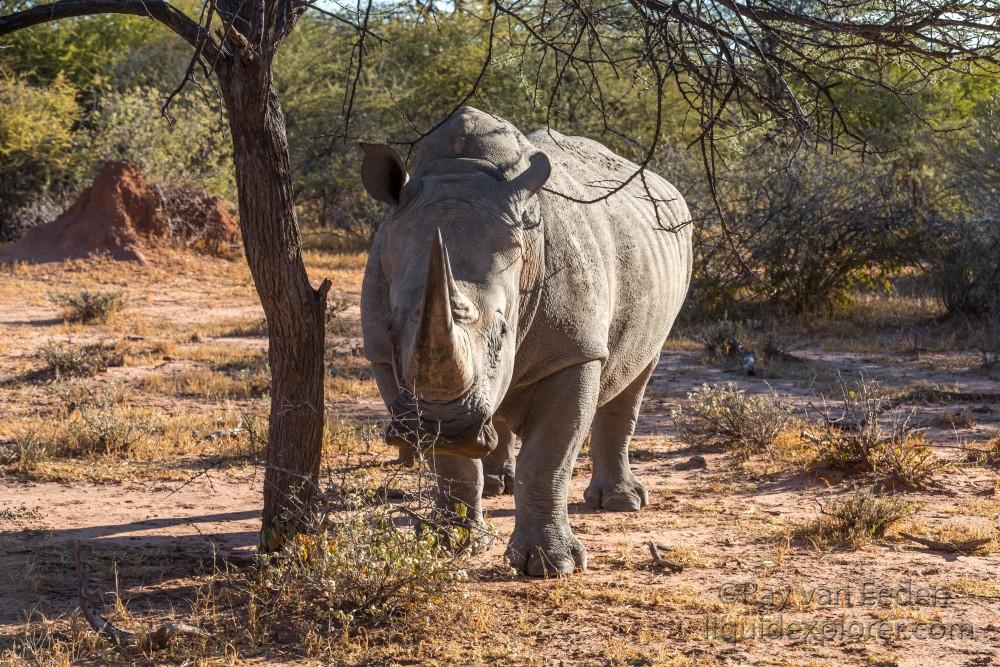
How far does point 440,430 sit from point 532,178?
4.17 feet

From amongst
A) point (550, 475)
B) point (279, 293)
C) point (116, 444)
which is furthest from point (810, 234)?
point (279, 293)

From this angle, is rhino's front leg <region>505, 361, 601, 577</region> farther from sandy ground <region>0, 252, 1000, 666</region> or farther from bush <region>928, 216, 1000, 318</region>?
bush <region>928, 216, 1000, 318</region>

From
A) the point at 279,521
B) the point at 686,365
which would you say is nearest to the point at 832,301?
the point at 686,365

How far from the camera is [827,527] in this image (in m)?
5.71

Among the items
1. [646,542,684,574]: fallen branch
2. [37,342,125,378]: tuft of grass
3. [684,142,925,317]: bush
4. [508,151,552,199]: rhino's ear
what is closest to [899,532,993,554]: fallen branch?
[646,542,684,574]: fallen branch

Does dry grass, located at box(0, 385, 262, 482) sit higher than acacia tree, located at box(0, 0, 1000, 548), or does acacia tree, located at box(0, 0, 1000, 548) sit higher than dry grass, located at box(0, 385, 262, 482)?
acacia tree, located at box(0, 0, 1000, 548)

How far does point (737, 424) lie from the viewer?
307 inches

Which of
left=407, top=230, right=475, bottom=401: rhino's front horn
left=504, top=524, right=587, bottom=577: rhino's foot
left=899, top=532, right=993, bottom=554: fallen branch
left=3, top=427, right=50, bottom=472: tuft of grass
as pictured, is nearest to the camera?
left=407, top=230, right=475, bottom=401: rhino's front horn

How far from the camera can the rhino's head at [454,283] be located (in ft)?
13.1

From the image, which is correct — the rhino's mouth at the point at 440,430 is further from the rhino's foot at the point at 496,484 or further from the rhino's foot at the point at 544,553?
the rhino's foot at the point at 496,484

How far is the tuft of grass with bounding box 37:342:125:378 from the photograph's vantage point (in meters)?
10.1

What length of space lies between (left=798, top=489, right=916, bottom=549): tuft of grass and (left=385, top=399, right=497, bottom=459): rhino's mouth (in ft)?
6.92

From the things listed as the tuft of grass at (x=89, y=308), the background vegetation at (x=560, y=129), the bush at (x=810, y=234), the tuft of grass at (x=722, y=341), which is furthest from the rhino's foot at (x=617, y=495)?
the tuft of grass at (x=89, y=308)

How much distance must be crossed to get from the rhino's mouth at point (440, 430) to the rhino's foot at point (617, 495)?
2.36 m
